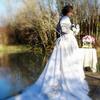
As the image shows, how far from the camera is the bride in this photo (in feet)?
21.0

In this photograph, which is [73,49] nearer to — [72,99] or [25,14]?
[72,99]

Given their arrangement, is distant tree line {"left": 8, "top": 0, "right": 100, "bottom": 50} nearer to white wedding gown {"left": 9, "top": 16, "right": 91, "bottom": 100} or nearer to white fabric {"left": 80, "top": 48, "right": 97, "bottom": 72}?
white fabric {"left": 80, "top": 48, "right": 97, "bottom": 72}

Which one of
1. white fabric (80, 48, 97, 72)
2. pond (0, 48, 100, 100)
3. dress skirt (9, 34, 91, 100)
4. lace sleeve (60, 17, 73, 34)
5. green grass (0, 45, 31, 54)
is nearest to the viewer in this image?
dress skirt (9, 34, 91, 100)

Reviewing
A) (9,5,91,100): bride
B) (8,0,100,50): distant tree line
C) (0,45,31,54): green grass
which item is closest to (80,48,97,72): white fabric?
(9,5,91,100): bride

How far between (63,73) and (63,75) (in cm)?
4

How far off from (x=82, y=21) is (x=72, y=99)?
20768 mm

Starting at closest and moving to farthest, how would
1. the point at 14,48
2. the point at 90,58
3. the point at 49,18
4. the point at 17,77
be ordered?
the point at 90,58, the point at 17,77, the point at 49,18, the point at 14,48

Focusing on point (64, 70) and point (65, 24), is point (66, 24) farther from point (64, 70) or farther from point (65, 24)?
point (64, 70)

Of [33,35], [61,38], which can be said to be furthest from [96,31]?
[61,38]

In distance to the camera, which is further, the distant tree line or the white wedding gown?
the distant tree line

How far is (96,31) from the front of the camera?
25812 millimetres

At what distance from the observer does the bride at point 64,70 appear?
639cm

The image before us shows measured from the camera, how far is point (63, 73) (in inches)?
259

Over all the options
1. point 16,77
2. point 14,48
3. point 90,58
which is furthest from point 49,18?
point 90,58
